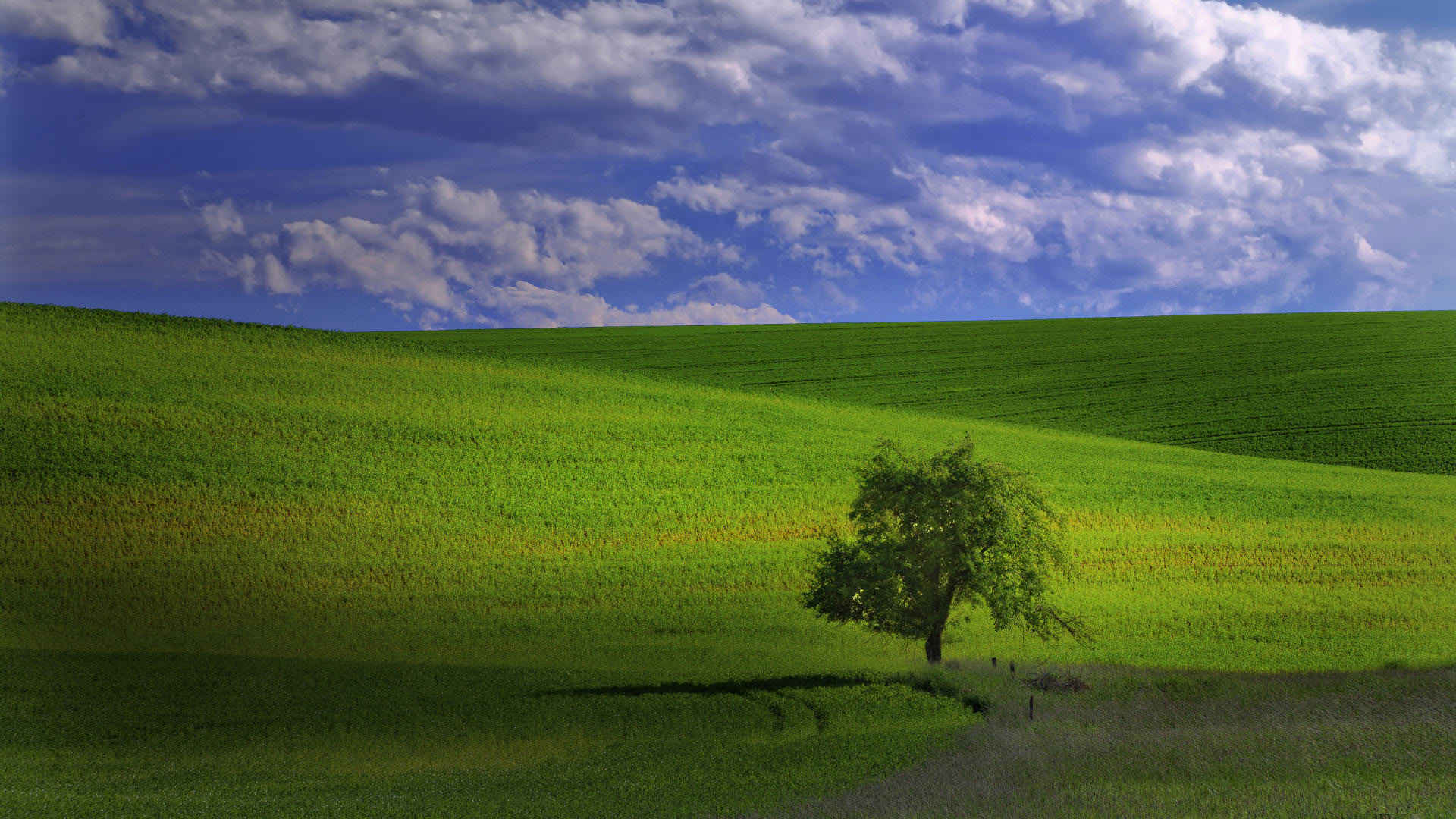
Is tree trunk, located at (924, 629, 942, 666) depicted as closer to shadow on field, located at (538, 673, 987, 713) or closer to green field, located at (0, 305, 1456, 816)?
green field, located at (0, 305, 1456, 816)

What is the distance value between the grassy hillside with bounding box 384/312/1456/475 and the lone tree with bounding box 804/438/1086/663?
43.3 m

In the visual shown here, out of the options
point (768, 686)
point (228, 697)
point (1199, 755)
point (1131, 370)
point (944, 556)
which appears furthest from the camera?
point (1131, 370)

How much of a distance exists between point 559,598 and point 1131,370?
2416 inches

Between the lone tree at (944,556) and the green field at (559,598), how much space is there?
4.74 ft

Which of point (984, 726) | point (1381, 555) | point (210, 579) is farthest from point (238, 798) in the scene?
point (1381, 555)

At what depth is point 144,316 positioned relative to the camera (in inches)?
2469

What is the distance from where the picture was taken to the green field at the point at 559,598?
16.3m

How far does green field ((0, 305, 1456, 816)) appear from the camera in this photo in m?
16.3

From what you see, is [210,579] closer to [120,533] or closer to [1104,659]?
[120,533]

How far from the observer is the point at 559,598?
33.0 meters

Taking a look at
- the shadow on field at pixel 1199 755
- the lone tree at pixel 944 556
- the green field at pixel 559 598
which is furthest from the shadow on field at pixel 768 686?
the lone tree at pixel 944 556

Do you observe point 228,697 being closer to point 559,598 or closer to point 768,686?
point 559,598

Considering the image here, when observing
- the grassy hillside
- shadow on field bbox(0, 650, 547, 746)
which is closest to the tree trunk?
shadow on field bbox(0, 650, 547, 746)

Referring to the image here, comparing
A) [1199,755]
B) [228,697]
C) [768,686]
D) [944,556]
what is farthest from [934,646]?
[228,697]
